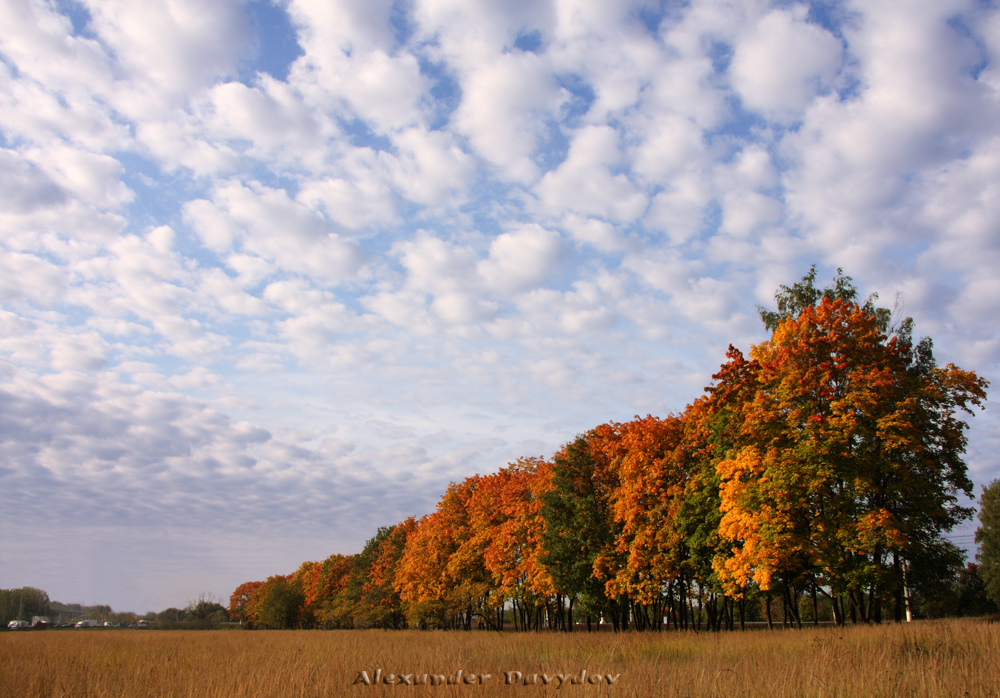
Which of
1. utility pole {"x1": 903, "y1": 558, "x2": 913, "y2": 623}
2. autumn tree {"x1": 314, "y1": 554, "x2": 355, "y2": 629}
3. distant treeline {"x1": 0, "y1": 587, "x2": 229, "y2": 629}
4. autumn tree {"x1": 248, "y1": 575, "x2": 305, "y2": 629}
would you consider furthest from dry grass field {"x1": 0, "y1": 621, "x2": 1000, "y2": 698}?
distant treeline {"x1": 0, "y1": 587, "x2": 229, "y2": 629}

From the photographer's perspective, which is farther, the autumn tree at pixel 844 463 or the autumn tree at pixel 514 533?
the autumn tree at pixel 514 533

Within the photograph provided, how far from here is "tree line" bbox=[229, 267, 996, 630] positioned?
23.8m

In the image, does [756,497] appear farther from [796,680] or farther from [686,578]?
[796,680]

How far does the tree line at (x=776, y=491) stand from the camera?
23.8 m

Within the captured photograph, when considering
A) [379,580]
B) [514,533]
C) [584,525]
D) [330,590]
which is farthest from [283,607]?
[584,525]

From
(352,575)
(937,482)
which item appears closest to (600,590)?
(937,482)

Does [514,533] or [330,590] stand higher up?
[514,533]

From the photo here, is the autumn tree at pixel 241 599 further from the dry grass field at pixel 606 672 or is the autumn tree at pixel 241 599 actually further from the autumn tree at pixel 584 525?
the dry grass field at pixel 606 672

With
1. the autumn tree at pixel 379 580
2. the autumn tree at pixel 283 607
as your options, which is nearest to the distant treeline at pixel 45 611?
the autumn tree at pixel 283 607

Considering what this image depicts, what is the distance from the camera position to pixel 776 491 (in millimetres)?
23891

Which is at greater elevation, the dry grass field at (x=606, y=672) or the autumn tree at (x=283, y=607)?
the dry grass field at (x=606, y=672)

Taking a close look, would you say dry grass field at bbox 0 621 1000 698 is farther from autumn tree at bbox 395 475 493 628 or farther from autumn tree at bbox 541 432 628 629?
autumn tree at bbox 395 475 493 628

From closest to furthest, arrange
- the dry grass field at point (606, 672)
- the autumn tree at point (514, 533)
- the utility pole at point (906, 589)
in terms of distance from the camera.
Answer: the dry grass field at point (606, 672)
the utility pole at point (906, 589)
the autumn tree at point (514, 533)

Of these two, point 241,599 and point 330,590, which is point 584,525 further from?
point 241,599
